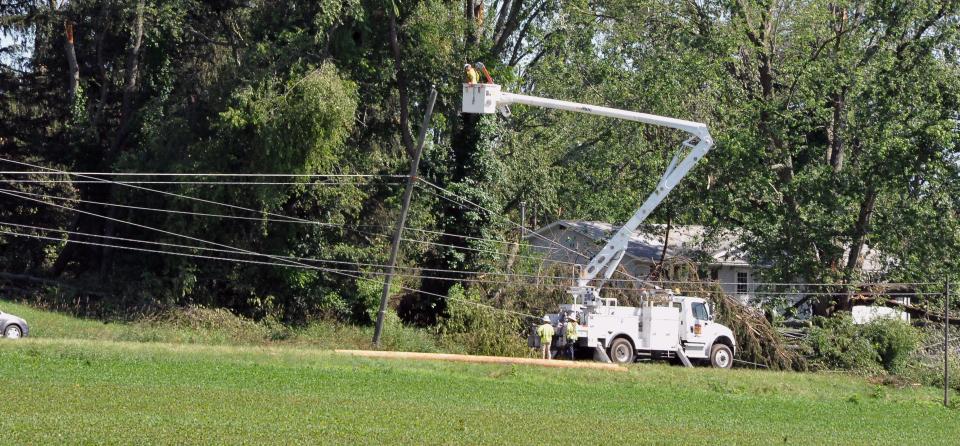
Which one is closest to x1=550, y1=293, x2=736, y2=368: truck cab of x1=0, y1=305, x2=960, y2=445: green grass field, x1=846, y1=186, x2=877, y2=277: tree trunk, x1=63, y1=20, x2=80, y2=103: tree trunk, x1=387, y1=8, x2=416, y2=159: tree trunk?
x1=0, y1=305, x2=960, y2=445: green grass field

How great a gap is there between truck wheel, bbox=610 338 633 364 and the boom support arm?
162cm

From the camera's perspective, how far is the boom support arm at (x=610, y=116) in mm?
27438

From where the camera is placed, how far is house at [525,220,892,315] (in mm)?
40375

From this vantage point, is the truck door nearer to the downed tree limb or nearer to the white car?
the downed tree limb

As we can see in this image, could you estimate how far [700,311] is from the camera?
112 feet

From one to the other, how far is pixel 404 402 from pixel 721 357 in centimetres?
1557

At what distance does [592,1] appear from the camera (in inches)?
1791

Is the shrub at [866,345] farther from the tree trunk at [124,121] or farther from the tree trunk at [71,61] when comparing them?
the tree trunk at [71,61]

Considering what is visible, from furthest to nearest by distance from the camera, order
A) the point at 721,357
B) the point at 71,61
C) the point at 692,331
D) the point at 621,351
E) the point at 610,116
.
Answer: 1. the point at 71,61
2. the point at 721,357
3. the point at 692,331
4. the point at 621,351
5. the point at 610,116

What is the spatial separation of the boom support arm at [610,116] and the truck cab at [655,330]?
2.44 ft

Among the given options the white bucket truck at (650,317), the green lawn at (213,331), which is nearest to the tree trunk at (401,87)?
the green lawn at (213,331)

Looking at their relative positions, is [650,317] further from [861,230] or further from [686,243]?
[686,243]

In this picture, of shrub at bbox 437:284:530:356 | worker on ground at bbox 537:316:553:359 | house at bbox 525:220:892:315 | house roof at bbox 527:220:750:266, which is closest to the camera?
worker on ground at bbox 537:316:553:359

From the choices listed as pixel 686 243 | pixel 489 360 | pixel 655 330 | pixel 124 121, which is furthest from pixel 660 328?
pixel 124 121
